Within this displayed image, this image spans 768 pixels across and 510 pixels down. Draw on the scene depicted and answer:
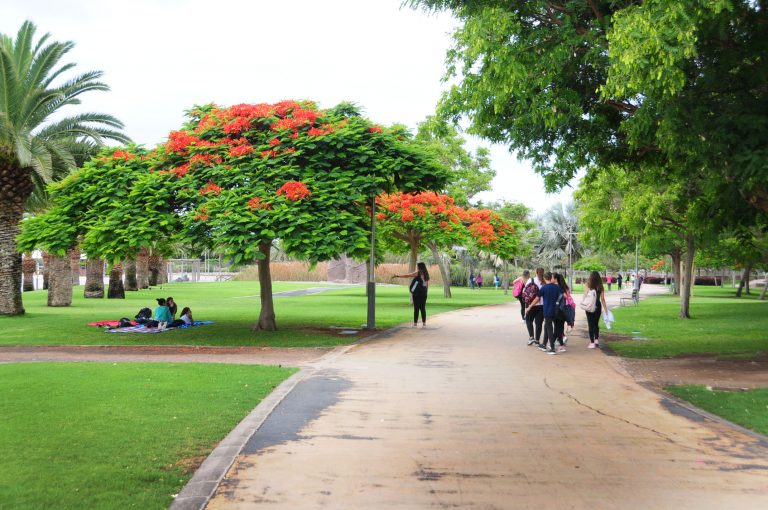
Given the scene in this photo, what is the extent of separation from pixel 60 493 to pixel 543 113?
8250 millimetres

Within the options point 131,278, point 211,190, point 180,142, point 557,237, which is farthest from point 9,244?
point 557,237

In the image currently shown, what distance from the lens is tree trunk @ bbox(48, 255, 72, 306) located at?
93.4 feet

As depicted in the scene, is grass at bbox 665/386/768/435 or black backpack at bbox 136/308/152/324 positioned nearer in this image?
grass at bbox 665/386/768/435

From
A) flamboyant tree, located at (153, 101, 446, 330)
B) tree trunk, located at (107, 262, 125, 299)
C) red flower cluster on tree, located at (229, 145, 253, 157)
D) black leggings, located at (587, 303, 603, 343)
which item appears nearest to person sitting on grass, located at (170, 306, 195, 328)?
flamboyant tree, located at (153, 101, 446, 330)

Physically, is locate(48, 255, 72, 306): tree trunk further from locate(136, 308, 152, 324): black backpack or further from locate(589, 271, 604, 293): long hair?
locate(589, 271, 604, 293): long hair

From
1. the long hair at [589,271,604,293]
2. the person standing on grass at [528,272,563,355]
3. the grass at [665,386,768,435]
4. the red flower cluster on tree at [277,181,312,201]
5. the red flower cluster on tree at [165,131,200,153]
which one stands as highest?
the red flower cluster on tree at [165,131,200,153]

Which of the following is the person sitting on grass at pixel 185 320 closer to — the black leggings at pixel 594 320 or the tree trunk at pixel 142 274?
the black leggings at pixel 594 320

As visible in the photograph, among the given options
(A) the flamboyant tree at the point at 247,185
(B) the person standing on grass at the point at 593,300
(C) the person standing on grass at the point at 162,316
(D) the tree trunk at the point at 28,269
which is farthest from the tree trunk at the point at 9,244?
(D) the tree trunk at the point at 28,269

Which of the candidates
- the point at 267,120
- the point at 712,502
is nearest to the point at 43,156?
the point at 267,120

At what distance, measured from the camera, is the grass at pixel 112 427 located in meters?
5.16

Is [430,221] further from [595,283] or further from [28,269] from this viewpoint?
[28,269]

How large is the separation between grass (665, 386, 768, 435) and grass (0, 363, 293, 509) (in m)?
5.35

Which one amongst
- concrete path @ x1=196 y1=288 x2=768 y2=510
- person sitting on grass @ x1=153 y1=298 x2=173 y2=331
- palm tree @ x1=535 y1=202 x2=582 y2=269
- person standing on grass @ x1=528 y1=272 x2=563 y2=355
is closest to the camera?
concrete path @ x1=196 y1=288 x2=768 y2=510

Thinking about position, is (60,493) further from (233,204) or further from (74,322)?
(74,322)
